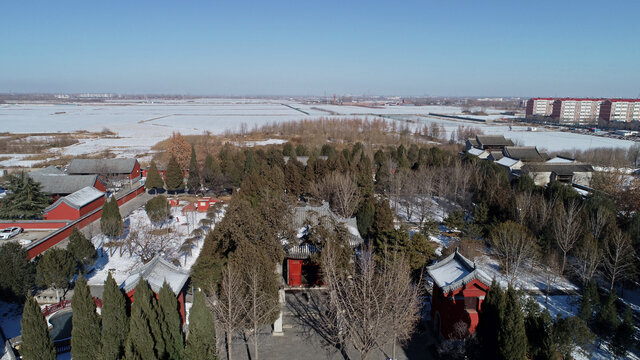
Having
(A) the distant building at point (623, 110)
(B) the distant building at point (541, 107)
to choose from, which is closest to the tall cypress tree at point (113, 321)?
(A) the distant building at point (623, 110)

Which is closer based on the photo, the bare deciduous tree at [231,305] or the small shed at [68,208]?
the bare deciduous tree at [231,305]

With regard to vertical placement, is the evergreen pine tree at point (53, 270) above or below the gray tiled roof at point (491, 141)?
below

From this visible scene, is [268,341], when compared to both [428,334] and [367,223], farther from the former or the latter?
[367,223]

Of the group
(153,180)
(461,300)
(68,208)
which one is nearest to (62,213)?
(68,208)

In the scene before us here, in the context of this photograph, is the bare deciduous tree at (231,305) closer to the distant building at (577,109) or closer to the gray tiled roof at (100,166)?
the gray tiled roof at (100,166)

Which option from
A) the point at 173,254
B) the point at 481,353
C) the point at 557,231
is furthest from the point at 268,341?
the point at 557,231

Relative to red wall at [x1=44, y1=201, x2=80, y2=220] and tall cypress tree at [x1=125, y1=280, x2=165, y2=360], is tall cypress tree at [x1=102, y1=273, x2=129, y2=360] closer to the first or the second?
tall cypress tree at [x1=125, y1=280, x2=165, y2=360]
